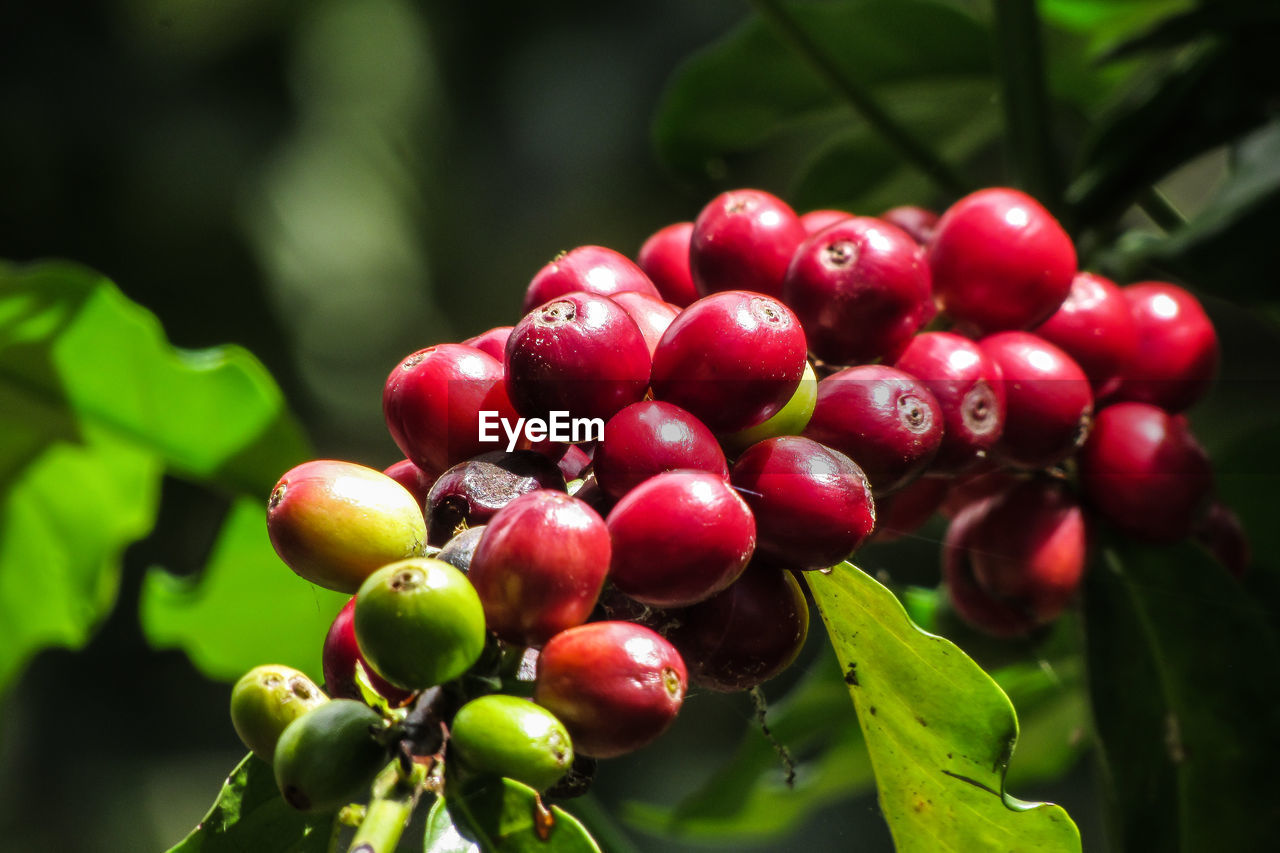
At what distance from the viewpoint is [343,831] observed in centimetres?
70

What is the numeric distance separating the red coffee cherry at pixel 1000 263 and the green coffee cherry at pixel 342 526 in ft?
1.74

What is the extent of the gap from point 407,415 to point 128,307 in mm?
879

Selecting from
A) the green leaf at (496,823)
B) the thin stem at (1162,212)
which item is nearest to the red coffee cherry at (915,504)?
the green leaf at (496,823)

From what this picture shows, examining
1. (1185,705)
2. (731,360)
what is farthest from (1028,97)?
(731,360)

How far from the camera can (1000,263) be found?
3.15 ft

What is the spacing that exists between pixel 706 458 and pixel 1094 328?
0.51 metres

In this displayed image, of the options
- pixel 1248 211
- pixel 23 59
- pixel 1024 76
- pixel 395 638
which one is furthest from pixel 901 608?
pixel 23 59

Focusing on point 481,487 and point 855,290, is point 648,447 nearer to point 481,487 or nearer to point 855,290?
point 481,487

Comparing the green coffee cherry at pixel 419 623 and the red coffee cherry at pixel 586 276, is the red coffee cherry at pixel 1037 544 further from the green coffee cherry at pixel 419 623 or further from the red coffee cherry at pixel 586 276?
the green coffee cherry at pixel 419 623

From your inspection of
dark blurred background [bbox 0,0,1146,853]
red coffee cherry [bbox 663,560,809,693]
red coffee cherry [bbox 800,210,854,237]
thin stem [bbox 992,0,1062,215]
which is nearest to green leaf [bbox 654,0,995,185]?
thin stem [bbox 992,0,1062,215]

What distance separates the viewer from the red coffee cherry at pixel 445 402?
29.1 inches

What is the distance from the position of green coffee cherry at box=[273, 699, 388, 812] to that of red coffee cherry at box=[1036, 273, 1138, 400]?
71 cm

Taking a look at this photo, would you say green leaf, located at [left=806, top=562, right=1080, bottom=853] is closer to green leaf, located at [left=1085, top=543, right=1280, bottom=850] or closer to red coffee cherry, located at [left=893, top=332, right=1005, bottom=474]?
red coffee cherry, located at [left=893, top=332, right=1005, bottom=474]

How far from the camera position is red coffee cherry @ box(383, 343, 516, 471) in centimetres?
74
